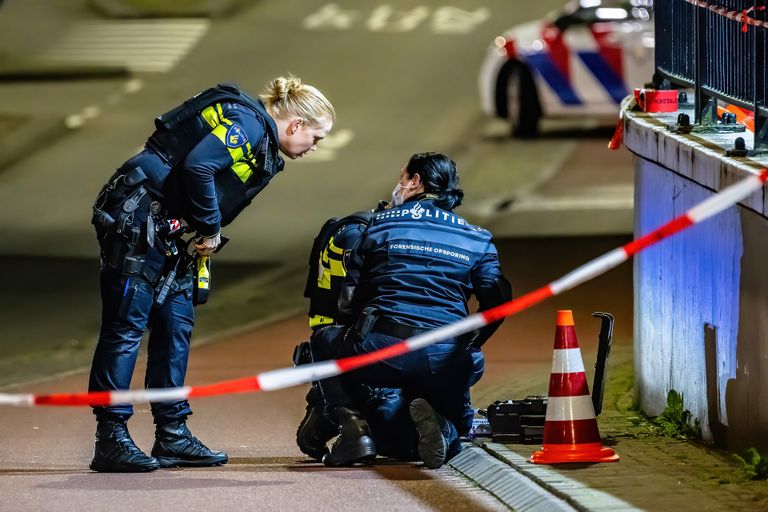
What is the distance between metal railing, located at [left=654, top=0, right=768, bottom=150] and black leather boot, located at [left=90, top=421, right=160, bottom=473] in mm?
2853

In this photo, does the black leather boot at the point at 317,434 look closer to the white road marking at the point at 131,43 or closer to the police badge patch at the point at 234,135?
the police badge patch at the point at 234,135

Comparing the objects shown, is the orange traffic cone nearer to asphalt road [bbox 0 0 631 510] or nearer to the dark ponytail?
asphalt road [bbox 0 0 631 510]

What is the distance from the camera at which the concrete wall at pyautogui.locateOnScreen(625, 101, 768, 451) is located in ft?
23.6

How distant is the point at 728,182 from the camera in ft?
24.1

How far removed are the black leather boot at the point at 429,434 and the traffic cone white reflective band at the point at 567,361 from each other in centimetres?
58

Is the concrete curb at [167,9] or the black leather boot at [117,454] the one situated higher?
the concrete curb at [167,9]

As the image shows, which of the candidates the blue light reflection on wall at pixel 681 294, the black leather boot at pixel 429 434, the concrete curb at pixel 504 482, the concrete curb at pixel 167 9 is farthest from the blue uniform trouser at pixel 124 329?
the concrete curb at pixel 167 9

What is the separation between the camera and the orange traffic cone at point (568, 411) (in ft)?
24.4

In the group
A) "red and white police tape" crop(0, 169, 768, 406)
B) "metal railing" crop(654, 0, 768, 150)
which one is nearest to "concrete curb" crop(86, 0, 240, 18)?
"metal railing" crop(654, 0, 768, 150)

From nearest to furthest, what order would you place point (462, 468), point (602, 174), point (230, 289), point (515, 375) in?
point (462, 468)
point (515, 375)
point (230, 289)
point (602, 174)

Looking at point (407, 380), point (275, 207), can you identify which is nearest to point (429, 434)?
point (407, 380)

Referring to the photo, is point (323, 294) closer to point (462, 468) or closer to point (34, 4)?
point (462, 468)

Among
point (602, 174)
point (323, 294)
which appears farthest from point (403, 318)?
point (602, 174)

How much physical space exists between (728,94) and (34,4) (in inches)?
933
